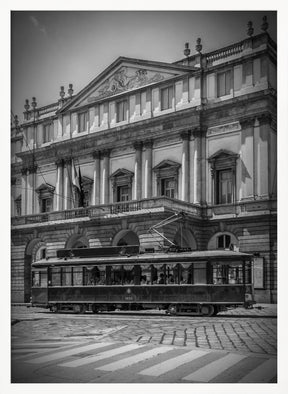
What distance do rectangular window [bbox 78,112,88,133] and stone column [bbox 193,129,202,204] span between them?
2.39 m

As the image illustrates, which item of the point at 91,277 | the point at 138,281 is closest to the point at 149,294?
the point at 138,281

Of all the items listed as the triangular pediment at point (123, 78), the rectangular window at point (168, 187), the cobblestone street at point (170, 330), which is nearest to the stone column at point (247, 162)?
the rectangular window at point (168, 187)

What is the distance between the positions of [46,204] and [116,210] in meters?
1.63

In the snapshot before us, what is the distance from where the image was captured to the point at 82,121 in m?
12.2

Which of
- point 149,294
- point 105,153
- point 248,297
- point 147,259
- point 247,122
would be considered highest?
point 247,122

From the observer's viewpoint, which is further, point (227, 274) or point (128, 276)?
point (128, 276)

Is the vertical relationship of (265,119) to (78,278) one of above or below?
above

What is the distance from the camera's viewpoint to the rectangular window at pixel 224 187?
36.0 feet

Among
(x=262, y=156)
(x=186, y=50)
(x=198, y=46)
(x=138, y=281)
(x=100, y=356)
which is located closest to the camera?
(x=100, y=356)

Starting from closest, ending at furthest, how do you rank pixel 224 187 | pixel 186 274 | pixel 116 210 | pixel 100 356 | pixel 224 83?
pixel 100 356 < pixel 224 83 < pixel 224 187 < pixel 116 210 < pixel 186 274

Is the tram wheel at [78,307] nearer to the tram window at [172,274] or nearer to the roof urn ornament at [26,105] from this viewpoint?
the tram window at [172,274]

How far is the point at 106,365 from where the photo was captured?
8531 mm

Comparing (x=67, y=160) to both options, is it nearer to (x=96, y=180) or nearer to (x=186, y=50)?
(x=96, y=180)
